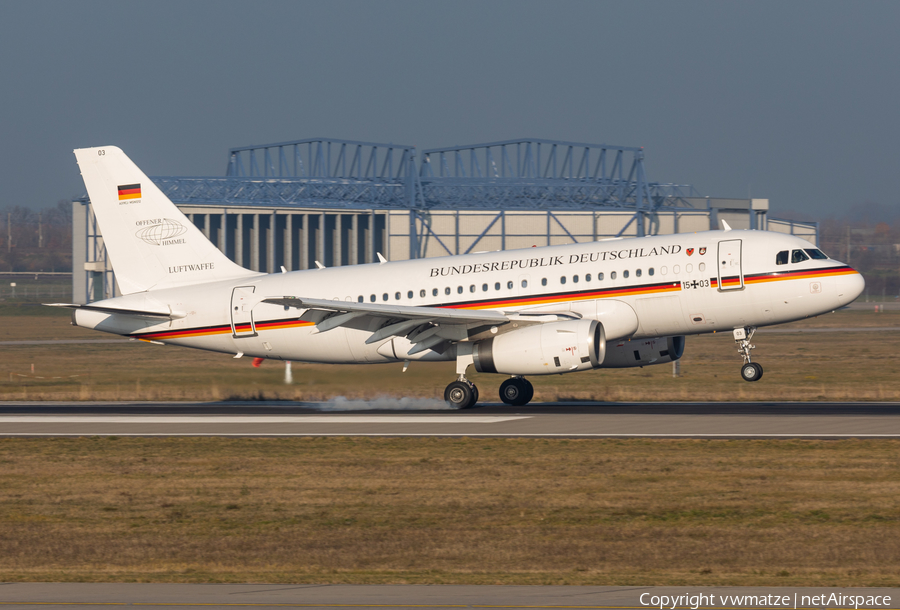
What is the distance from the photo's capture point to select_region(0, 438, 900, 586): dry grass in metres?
13.2

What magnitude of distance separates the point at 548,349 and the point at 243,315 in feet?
34.0

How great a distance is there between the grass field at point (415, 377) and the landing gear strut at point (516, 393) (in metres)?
1.80

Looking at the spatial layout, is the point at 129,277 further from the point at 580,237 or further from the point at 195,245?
the point at 580,237

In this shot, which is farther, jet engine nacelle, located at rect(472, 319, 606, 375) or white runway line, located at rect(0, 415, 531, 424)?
jet engine nacelle, located at rect(472, 319, 606, 375)

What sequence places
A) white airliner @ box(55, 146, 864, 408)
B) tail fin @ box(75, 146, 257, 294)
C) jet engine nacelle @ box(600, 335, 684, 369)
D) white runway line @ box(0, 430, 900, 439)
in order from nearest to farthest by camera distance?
white runway line @ box(0, 430, 900, 439) < white airliner @ box(55, 146, 864, 408) < jet engine nacelle @ box(600, 335, 684, 369) < tail fin @ box(75, 146, 257, 294)

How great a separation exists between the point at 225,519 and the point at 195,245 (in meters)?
20.0

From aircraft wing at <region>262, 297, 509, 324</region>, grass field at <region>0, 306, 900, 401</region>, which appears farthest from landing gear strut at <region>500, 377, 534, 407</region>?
aircraft wing at <region>262, 297, 509, 324</region>

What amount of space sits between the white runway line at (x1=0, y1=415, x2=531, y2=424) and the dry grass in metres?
4.69

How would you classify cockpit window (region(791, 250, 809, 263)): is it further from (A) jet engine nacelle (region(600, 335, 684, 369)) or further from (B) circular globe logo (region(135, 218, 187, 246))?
(B) circular globe logo (region(135, 218, 187, 246))

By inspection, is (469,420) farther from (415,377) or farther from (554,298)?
(415,377)

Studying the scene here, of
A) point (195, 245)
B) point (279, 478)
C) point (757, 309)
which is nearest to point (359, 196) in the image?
point (195, 245)

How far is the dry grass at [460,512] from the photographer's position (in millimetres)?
13164

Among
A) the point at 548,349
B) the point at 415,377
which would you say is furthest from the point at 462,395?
the point at 548,349

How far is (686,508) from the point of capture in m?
16.3
